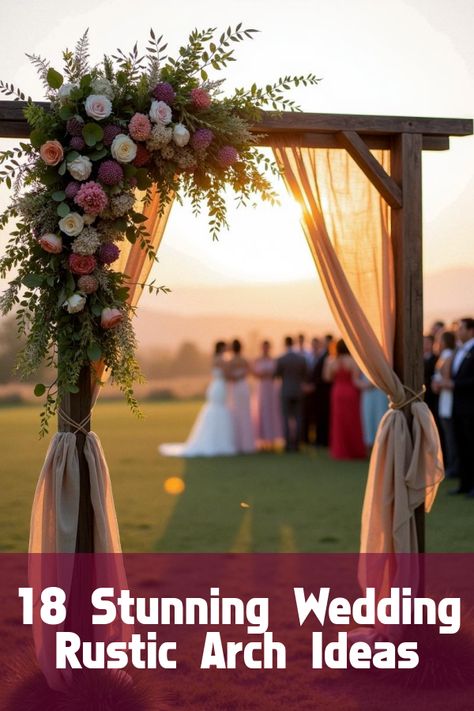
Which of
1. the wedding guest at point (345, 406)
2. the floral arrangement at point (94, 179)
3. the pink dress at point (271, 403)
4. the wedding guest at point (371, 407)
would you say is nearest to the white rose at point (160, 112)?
the floral arrangement at point (94, 179)

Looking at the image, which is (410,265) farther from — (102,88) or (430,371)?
(430,371)

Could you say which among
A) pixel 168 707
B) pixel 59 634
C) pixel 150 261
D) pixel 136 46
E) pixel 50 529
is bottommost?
pixel 168 707

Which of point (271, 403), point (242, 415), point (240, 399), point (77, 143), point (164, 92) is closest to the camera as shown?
point (77, 143)

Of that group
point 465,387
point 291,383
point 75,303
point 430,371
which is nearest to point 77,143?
point 75,303

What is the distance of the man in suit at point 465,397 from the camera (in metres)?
9.26

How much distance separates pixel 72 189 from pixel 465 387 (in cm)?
611

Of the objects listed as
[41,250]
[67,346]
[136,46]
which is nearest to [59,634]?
[67,346]

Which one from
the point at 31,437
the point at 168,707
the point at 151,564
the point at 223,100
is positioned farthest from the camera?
the point at 31,437

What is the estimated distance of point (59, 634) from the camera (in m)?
4.38

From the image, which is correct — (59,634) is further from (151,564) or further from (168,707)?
(151,564)

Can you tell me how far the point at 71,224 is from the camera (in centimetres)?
420

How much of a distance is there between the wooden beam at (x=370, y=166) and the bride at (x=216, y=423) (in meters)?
8.97

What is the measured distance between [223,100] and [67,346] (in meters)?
1.51

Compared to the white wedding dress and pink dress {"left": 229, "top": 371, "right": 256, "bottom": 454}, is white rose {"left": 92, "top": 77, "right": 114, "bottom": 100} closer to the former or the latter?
the white wedding dress
